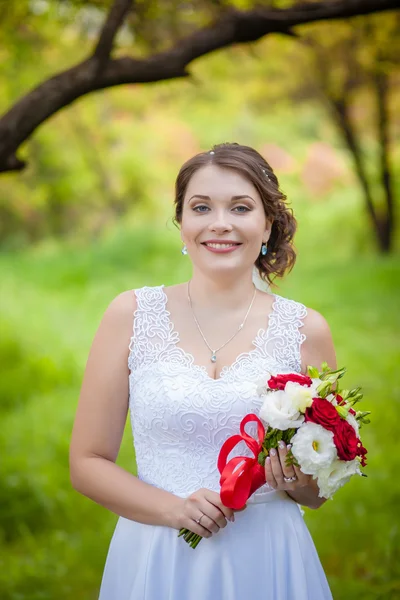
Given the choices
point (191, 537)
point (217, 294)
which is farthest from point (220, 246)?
point (191, 537)

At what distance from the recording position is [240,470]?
188 cm

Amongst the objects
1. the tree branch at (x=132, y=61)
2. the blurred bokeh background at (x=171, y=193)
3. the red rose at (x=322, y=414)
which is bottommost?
the red rose at (x=322, y=414)

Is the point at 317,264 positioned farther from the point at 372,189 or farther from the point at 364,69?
the point at 364,69

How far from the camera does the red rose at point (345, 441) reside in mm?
1741

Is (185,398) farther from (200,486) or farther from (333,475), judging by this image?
(333,475)

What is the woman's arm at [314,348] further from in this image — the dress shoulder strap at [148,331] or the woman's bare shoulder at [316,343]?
the dress shoulder strap at [148,331]

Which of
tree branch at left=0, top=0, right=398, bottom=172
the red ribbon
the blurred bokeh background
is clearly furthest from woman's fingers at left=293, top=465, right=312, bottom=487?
the blurred bokeh background

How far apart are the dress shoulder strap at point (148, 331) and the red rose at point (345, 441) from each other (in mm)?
577

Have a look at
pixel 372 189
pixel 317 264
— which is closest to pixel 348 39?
pixel 372 189

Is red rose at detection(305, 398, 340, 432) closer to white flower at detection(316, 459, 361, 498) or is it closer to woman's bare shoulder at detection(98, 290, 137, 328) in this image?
white flower at detection(316, 459, 361, 498)

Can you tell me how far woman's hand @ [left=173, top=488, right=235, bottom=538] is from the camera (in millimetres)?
1899

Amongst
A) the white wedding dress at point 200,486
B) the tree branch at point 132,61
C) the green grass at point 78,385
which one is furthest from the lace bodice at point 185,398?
the green grass at point 78,385

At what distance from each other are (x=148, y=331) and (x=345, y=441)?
662 mm

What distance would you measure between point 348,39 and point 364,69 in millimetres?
274
